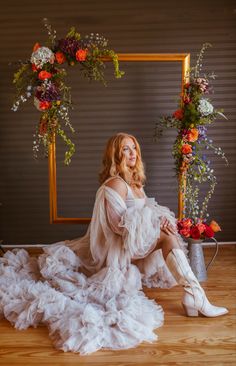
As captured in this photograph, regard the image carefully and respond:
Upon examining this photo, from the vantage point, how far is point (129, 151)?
2.77 metres

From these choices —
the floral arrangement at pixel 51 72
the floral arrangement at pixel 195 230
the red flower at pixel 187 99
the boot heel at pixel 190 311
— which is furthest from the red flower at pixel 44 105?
the boot heel at pixel 190 311

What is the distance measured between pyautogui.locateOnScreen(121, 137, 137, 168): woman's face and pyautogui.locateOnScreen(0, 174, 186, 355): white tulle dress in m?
0.24

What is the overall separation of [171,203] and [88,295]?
1.64m

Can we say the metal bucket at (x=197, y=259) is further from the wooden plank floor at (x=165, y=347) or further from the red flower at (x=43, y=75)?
the red flower at (x=43, y=75)

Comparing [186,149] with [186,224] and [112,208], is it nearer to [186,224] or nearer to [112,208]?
[186,224]

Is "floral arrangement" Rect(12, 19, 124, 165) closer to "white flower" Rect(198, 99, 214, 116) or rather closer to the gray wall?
the gray wall

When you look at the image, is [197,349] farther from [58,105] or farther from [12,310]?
[58,105]

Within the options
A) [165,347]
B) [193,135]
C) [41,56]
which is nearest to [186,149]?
[193,135]

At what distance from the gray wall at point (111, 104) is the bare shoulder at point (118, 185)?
1.15m

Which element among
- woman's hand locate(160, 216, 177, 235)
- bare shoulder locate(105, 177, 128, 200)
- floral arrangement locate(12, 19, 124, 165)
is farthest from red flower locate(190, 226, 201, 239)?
floral arrangement locate(12, 19, 124, 165)

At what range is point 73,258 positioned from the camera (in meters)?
2.85

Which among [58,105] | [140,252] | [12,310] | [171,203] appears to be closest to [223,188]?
[171,203]

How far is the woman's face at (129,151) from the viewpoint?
275cm

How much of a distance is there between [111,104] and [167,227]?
1610mm
